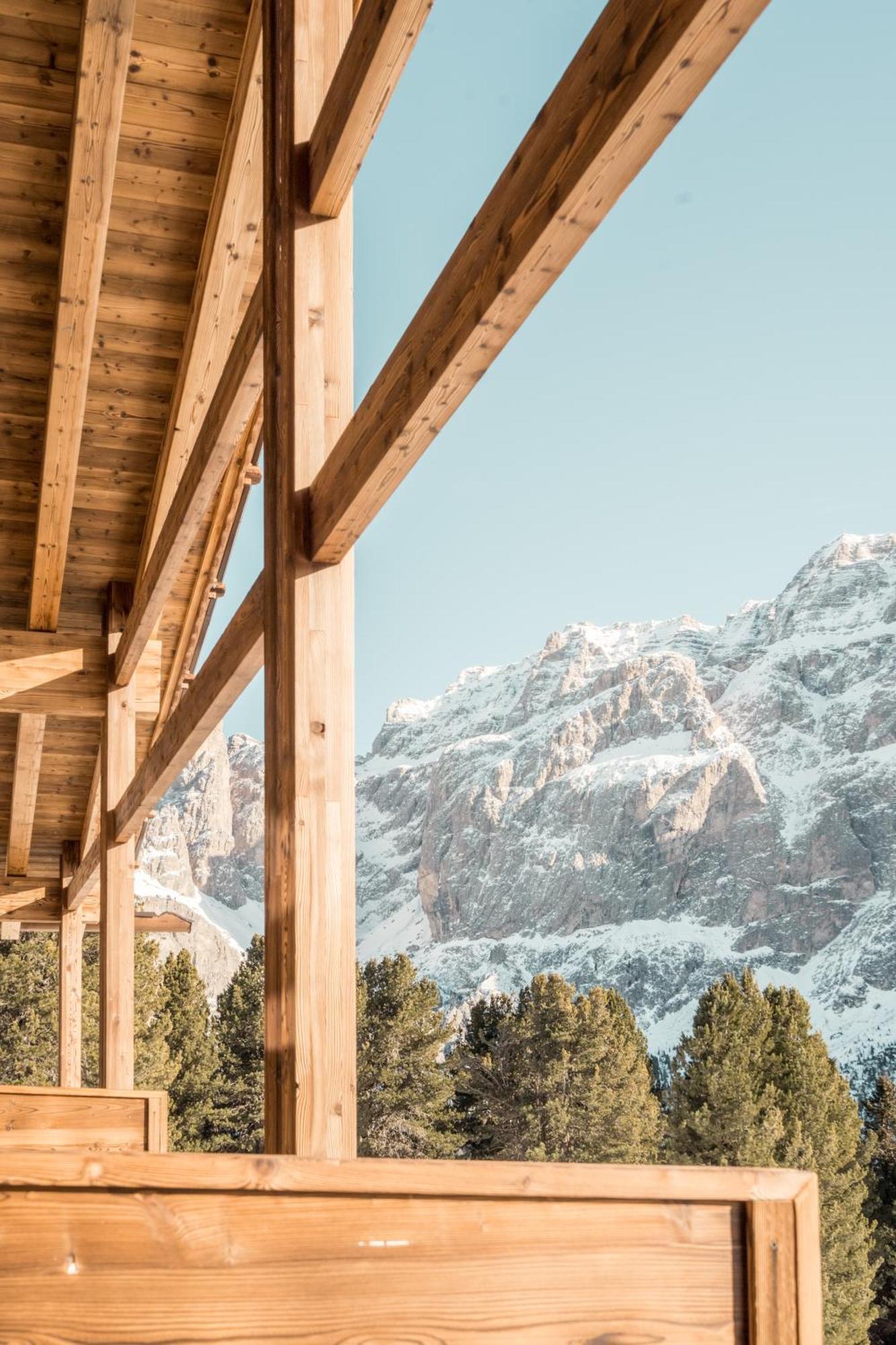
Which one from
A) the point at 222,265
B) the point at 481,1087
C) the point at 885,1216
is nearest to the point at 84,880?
the point at 222,265

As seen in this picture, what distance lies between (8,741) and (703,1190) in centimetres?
681

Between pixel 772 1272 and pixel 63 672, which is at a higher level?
pixel 63 672

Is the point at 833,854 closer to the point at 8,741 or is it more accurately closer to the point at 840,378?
the point at 840,378

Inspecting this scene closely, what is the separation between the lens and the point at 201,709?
400 centimetres

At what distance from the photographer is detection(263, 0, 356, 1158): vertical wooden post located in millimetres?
2361

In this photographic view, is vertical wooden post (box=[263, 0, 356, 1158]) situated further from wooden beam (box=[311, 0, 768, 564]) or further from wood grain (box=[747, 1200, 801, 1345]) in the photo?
wood grain (box=[747, 1200, 801, 1345])

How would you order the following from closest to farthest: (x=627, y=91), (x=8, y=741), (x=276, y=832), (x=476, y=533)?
(x=627, y=91), (x=276, y=832), (x=8, y=741), (x=476, y=533)

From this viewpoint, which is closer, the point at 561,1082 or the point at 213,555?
the point at 213,555

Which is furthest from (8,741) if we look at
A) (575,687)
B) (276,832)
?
(575,687)

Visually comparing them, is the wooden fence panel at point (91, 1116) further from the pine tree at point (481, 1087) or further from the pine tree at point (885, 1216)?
the pine tree at point (481, 1087)

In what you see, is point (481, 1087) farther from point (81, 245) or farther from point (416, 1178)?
point (416, 1178)

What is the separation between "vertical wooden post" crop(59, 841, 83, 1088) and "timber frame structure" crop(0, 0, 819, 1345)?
1.93 metres

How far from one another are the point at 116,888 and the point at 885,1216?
2499 cm

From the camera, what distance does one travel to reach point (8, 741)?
7426mm
